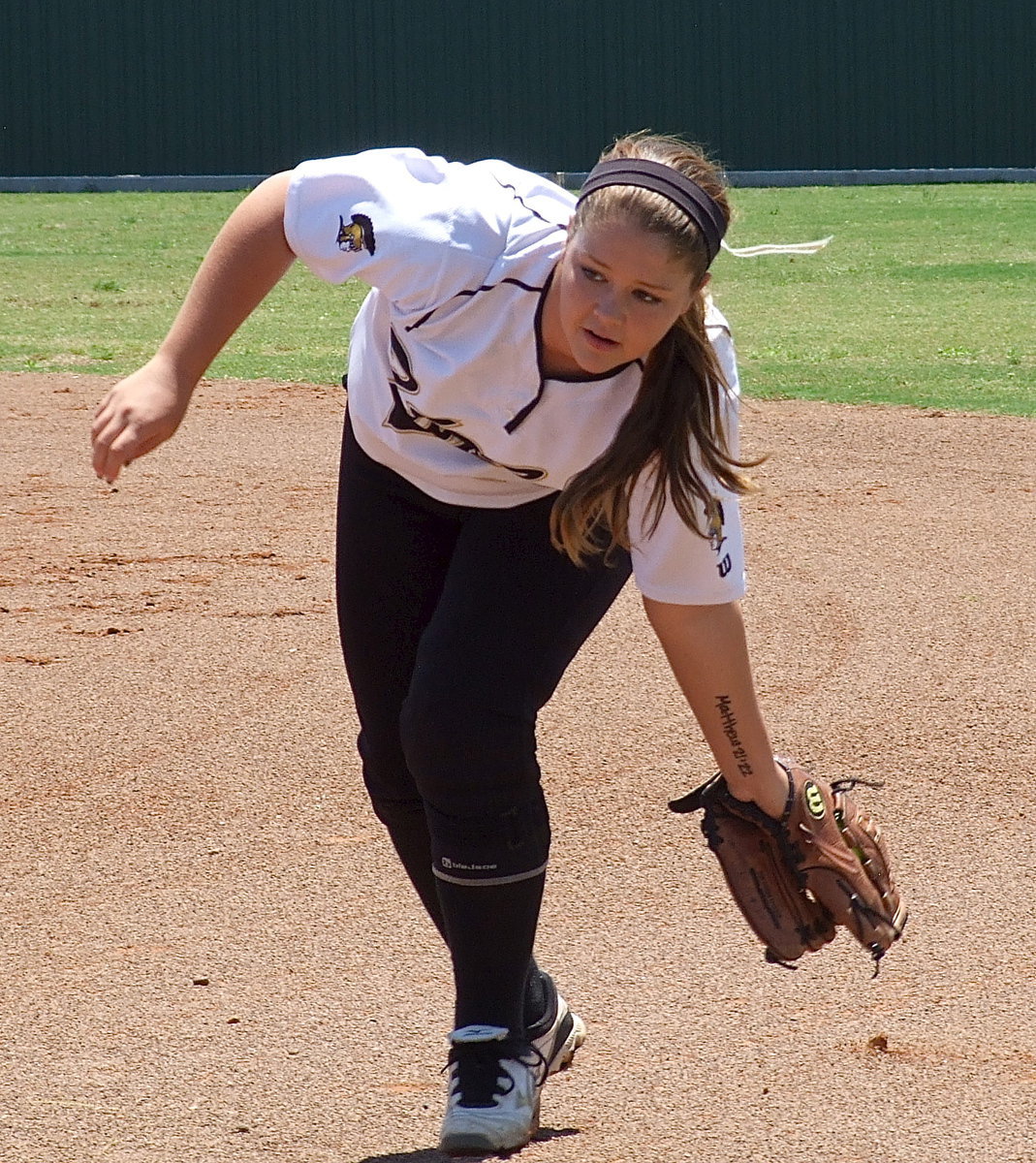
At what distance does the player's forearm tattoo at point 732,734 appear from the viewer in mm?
2312

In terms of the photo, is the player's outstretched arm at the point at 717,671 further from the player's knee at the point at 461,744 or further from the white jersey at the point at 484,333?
the player's knee at the point at 461,744

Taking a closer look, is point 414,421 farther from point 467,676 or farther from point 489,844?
point 489,844

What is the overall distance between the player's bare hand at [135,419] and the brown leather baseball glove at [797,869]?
0.95m

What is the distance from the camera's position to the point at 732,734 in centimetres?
236

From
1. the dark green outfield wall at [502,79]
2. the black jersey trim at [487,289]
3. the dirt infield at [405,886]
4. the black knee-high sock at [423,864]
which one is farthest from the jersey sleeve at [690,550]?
the dark green outfield wall at [502,79]

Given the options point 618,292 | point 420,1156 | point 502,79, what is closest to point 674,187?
point 618,292

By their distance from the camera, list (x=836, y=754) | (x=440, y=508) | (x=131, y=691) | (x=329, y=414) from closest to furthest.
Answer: (x=440, y=508) < (x=836, y=754) < (x=131, y=691) < (x=329, y=414)

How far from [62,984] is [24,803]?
929 mm

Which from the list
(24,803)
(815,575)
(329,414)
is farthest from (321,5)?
(24,803)

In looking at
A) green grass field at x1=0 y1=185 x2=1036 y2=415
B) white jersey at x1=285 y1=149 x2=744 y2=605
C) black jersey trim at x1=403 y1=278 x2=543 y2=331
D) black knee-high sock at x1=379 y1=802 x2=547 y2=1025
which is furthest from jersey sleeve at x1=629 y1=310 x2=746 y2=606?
green grass field at x1=0 y1=185 x2=1036 y2=415

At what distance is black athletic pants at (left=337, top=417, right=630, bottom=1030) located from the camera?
2234mm

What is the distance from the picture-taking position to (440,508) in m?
2.43

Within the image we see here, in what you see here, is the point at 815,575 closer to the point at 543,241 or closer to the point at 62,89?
the point at 543,241

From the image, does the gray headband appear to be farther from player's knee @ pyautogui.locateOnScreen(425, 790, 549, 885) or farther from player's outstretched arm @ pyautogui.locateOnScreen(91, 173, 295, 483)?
player's knee @ pyautogui.locateOnScreen(425, 790, 549, 885)
